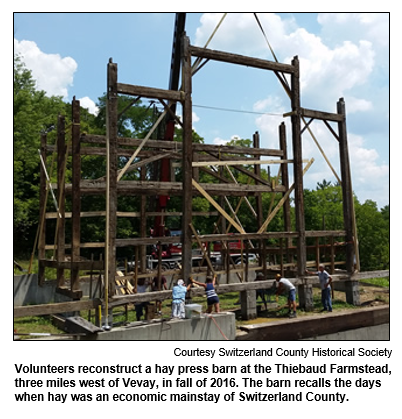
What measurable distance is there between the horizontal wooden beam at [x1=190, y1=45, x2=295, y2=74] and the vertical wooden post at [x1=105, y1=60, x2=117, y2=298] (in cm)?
279

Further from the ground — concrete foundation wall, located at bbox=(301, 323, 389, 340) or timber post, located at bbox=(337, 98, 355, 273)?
timber post, located at bbox=(337, 98, 355, 273)

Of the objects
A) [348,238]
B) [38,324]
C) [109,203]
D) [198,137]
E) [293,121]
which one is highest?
[198,137]

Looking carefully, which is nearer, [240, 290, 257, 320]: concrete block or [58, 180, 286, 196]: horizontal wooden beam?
[58, 180, 286, 196]: horizontal wooden beam

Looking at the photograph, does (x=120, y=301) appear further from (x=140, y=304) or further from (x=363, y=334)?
(x=363, y=334)

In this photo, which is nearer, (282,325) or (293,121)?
(282,325)

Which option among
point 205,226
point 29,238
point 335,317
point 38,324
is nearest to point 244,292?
point 335,317

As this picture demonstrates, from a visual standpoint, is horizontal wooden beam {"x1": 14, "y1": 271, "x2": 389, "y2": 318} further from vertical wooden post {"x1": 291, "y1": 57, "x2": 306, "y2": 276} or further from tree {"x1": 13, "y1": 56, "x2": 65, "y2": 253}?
tree {"x1": 13, "y1": 56, "x2": 65, "y2": 253}

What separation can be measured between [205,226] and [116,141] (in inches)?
887

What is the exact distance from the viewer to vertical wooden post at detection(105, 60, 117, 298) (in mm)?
10773

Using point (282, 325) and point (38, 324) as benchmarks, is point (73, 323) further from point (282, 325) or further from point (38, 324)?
point (282, 325)

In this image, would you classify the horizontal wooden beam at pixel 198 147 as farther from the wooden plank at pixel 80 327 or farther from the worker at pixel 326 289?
the wooden plank at pixel 80 327

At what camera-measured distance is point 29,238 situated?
32469mm

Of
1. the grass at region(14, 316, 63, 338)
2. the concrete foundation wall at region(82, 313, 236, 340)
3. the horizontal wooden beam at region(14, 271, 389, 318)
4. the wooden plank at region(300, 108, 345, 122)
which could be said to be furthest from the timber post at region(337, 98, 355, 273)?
the grass at region(14, 316, 63, 338)

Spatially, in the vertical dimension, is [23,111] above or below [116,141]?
above
